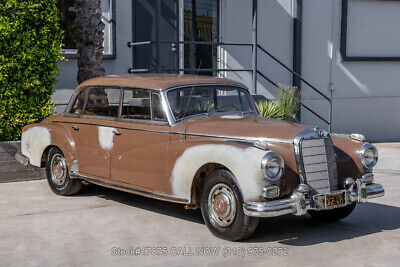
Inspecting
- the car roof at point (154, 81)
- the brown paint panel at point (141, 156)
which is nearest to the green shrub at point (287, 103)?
the car roof at point (154, 81)

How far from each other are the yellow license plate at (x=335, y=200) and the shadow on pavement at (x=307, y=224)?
1.31ft

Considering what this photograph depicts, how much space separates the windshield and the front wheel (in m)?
1.03

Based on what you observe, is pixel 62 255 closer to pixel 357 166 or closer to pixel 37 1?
pixel 357 166

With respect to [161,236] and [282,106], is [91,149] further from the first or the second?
[282,106]

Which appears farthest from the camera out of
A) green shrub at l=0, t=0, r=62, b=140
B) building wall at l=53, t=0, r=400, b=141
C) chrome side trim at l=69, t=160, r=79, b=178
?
building wall at l=53, t=0, r=400, b=141

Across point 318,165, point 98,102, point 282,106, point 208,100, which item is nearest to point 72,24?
point 282,106

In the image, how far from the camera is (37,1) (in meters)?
9.14

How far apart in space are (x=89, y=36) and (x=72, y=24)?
2189mm

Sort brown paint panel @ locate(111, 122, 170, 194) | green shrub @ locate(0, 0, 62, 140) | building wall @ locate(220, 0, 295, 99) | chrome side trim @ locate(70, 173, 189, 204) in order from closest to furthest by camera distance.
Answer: chrome side trim @ locate(70, 173, 189, 204) → brown paint panel @ locate(111, 122, 170, 194) → green shrub @ locate(0, 0, 62, 140) → building wall @ locate(220, 0, 295, 99)

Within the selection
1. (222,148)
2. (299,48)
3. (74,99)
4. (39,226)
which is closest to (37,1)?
(74,99)

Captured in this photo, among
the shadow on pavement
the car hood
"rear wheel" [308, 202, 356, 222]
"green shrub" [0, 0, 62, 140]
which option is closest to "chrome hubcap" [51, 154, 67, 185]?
the shadow on pavement

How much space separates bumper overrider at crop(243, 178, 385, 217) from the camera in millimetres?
5391

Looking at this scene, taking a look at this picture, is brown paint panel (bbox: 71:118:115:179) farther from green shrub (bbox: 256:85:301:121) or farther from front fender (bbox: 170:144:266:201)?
green shrub (bbox: 256:85:301:121)

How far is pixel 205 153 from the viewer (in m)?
5.94
